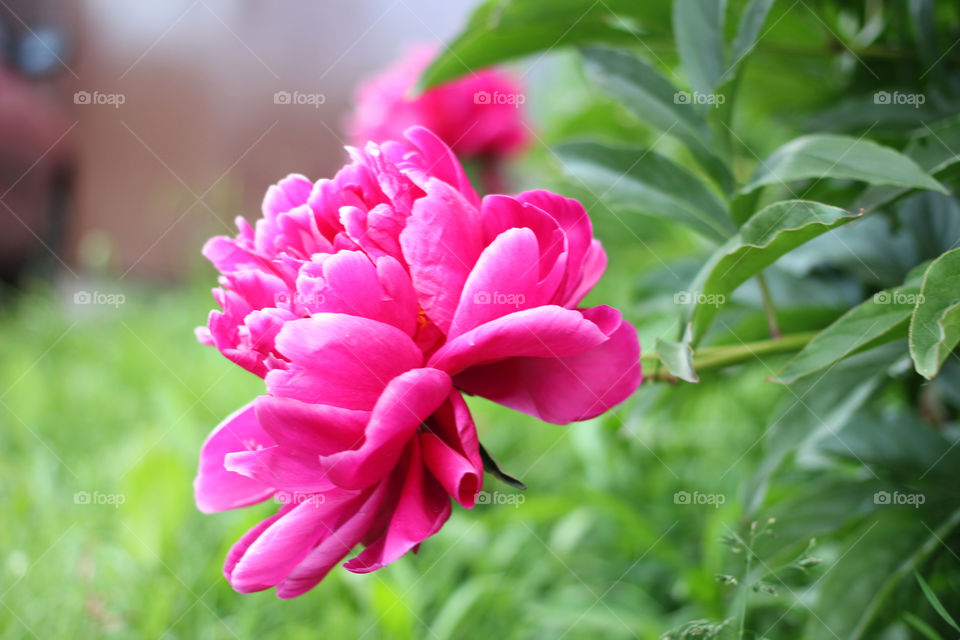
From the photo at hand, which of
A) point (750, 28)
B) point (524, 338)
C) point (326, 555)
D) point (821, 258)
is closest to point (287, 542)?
point (326, 555)

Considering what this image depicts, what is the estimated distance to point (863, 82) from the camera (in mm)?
677

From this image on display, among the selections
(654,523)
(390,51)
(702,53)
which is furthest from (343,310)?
(390,51)

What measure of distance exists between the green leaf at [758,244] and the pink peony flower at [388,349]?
0.06 meters

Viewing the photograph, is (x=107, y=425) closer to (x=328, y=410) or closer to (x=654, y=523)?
(x=654, y=523)

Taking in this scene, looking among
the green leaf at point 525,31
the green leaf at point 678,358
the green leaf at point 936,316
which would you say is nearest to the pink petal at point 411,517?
the green leaf at point 678,358

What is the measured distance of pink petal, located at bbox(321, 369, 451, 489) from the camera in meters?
0.34

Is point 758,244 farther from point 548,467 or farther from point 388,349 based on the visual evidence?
point 548,467

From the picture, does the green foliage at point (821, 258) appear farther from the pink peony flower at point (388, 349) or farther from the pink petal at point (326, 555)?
the pink petal at point (326, 555)

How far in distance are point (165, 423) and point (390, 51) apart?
2.74 m

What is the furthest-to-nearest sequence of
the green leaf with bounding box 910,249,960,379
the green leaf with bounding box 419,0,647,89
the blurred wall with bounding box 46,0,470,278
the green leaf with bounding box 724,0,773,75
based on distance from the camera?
the blurred wall with bounding box 46,0,470,278
the green leaf with bounding box 419,0,647,89
the green leaf with bounding box 724,0,773,75
the green leaf with bounding box 910,249,960,379

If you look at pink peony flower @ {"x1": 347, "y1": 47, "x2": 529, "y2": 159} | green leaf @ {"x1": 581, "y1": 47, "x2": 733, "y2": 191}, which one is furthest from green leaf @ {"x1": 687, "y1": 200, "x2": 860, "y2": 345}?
pink peony flower @ {"x1": 347, "y1": 47, "x2": 529, "y2": 159}

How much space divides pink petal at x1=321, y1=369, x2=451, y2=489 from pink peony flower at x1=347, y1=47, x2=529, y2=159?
37.4 inches

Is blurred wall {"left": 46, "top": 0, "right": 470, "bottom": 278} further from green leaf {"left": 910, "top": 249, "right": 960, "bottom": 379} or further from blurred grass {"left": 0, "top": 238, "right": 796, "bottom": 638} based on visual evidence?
green leaf {"left": 910, "top": 249, "right": 960, "bottom": 379}

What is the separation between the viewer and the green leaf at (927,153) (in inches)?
18.0
